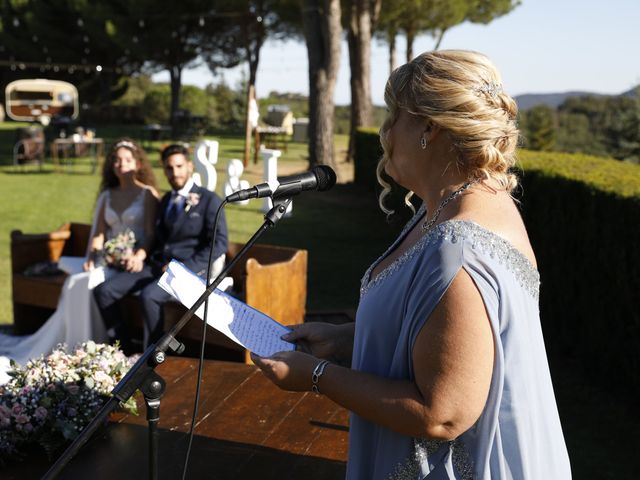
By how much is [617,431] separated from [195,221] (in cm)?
324

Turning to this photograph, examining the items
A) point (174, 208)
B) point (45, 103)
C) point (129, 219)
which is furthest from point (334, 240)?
point (45, 103)

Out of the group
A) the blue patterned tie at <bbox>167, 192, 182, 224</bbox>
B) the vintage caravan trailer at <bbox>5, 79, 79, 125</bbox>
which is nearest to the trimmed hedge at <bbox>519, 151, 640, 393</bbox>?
the blue patterned tie at <bbox>167, 192, 182, 224</bbox>

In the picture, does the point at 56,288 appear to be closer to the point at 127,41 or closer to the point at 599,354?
the point at 599,354

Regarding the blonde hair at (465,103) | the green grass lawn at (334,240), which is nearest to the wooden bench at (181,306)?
the green grass lawn at (334,240)

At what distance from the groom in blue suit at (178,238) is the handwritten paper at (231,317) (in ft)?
11.6

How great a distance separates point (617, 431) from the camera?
4.86 m

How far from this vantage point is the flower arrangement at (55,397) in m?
2.86

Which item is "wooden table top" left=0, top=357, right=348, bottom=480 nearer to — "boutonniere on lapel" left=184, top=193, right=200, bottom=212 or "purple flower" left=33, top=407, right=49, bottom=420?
"purple flower" left=33, top=407, right=49, bottom=420

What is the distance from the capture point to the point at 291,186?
2.10m

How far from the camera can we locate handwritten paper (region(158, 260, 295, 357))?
198cm

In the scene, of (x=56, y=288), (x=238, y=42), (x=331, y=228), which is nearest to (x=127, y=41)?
(x=238, y=42)

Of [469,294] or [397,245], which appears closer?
[469,294]

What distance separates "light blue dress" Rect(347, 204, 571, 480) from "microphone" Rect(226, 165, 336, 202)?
43 cm

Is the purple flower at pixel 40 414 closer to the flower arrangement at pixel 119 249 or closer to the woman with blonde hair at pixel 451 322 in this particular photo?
the woman with blonde hair at pixel 451 322
